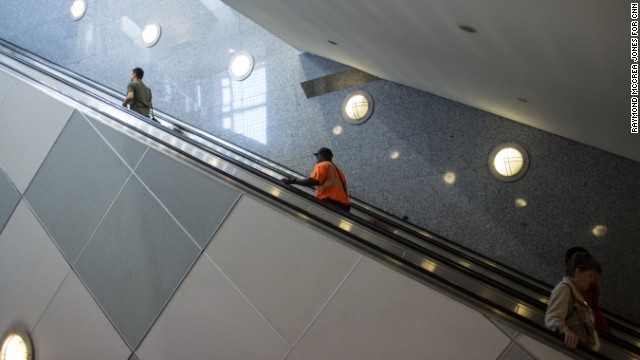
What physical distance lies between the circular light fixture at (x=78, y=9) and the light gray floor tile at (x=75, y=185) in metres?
9.85

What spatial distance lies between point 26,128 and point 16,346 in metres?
2.32

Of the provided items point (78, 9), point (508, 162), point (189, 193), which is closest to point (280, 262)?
point (189, 193)

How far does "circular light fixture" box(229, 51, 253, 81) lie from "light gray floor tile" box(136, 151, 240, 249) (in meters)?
6.56

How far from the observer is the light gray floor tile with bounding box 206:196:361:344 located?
Answer: 4285mm

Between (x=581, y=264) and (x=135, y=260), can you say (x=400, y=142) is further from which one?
(x=581, y=264)

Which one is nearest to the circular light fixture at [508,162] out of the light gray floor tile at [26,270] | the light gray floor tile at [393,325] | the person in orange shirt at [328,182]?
the person in orange shirt at [328,182]

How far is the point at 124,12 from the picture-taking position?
13906mm

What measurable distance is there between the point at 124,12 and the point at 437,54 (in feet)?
31.2

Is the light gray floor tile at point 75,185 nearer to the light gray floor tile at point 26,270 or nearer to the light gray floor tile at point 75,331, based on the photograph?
the light gray floor tile at point 26,270

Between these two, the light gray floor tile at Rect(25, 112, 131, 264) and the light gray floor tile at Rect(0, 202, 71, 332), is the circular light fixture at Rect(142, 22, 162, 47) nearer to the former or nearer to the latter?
the light gray floor tile at Rect(25, 112, 131, 264)

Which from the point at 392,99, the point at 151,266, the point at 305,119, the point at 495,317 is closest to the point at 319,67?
the point at 305,119

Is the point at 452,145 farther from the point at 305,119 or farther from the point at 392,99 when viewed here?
the point at 305,119

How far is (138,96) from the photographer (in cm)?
899

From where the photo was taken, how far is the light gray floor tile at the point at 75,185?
5.76 m
